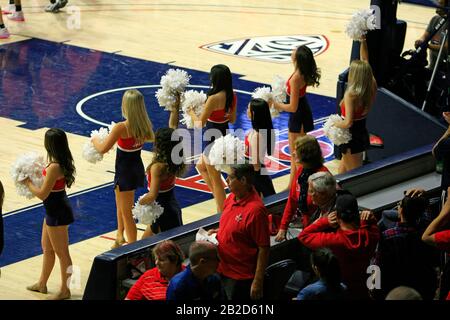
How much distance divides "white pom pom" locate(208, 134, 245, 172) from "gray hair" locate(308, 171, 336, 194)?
156 centimetres

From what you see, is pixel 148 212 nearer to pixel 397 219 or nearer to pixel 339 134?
pixel 397 219

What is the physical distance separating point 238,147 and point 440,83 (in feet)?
12.1

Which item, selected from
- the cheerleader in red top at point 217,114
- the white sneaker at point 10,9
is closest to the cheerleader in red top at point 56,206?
the cheerleader in red top at point 217,114

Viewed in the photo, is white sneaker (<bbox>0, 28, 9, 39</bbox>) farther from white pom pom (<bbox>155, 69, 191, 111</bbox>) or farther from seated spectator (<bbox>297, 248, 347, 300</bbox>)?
seated spectator (<bbox>297, 248, 347, 300</bbox>)

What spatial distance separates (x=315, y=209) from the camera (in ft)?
26.8

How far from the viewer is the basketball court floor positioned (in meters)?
10.5

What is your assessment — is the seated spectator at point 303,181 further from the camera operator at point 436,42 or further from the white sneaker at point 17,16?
the white sneaker at point 17,16

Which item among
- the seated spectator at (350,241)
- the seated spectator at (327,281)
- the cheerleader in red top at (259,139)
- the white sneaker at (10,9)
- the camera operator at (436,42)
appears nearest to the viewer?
the seated spectator at (327,281)

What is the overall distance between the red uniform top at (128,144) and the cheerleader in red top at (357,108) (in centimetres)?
215

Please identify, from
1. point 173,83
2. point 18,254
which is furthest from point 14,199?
point 173,83

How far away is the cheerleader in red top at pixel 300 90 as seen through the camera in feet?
35.3

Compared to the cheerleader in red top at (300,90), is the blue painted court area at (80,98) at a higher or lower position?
lower

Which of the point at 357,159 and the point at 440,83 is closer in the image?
the point at 357,159
